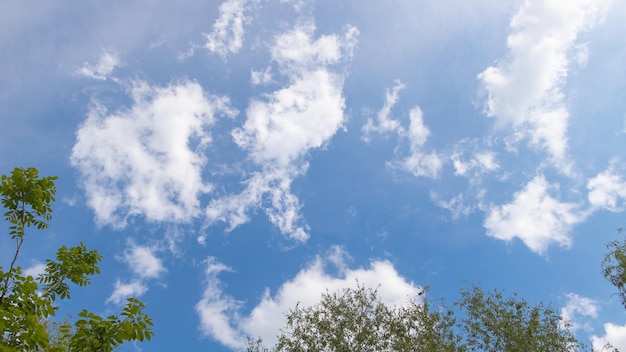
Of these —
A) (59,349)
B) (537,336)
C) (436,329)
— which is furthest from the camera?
(436,329)

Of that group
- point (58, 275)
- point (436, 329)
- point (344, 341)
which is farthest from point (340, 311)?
point (58, 275)

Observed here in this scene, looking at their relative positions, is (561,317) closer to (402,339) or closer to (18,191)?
(402,339)

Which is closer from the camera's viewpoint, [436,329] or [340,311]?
[436,329]

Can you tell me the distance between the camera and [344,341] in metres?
41.4

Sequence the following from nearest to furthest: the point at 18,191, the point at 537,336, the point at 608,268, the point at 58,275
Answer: the point at 18,191, the point at 58,275, the point at 537,336, the point at 608,268

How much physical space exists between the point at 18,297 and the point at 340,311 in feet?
125

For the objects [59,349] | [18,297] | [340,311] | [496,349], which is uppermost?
[340,311]

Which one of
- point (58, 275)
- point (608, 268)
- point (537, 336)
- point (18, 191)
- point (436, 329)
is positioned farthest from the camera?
point (608, 268)

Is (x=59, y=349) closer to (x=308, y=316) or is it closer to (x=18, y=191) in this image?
(x=18, y=191)

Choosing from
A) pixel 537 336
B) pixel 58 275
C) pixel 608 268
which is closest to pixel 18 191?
pixel 58 275

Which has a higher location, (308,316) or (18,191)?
(308,316)

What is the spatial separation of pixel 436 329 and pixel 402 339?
3.43 m

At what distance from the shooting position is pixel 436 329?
1540 inches

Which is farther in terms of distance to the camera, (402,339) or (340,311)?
(340,311)
